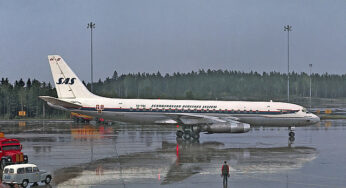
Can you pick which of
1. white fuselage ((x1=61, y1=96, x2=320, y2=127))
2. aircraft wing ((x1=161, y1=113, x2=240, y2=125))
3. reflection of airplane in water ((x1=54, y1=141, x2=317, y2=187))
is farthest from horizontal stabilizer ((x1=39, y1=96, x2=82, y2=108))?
reflection of airplane in water ((x1=54, y1=141, x2=317, y2=187))

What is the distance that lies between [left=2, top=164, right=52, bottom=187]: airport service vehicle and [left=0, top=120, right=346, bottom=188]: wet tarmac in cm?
91

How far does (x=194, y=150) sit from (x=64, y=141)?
13.9m

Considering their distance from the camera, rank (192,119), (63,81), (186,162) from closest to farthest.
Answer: (186,162), (192,119), (63,81)

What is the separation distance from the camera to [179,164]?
25.7 meters

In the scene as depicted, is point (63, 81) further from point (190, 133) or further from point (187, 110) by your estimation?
point (190, 133)

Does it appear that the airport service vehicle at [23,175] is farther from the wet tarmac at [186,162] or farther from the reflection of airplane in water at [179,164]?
the reflection of airplane in water at [179,164]

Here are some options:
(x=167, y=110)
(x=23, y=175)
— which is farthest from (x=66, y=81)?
(x=23, y=175)

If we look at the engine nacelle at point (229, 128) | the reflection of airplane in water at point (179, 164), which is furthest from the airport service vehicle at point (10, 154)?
the engine nacelle at point (229, 128)

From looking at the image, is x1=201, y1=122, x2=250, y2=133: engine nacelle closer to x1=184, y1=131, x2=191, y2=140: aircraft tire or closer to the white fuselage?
the white fuselage

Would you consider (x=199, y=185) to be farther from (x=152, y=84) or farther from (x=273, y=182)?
(x=152, y=84)

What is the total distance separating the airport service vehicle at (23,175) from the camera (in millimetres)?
19047

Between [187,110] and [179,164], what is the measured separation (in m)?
16.2

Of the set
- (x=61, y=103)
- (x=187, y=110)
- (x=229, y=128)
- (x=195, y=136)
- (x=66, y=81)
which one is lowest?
(x=195, y=136)

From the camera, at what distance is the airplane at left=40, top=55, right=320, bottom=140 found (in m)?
40.2
